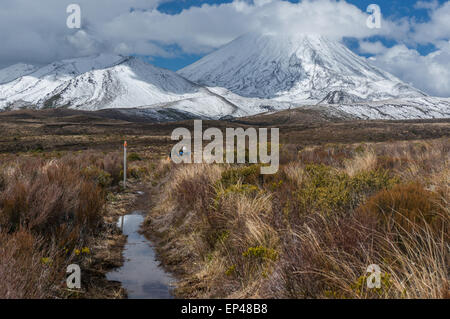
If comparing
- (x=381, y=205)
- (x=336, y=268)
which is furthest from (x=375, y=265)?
(x=381, y=205)

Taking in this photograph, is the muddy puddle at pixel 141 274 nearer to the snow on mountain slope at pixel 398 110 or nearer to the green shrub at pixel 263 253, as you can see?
the green shrub at pixel 263 253

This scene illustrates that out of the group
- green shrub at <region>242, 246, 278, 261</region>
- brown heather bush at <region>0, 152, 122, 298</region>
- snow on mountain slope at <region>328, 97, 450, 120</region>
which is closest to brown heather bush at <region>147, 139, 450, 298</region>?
green shrub at <region>242, 246, 278, 261</region>

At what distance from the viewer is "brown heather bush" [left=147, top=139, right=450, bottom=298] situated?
127 inches

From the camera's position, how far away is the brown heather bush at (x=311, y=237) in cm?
322

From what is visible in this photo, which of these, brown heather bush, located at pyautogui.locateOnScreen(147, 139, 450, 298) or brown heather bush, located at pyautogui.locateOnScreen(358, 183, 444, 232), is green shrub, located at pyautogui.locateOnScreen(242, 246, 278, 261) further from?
brown heather bush, located at pyautogui.locateOnScreen(358, 183, 444, 232)

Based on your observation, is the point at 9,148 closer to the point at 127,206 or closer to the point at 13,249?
the point at 127,206

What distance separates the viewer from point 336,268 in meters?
3.30

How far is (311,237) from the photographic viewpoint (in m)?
3.83

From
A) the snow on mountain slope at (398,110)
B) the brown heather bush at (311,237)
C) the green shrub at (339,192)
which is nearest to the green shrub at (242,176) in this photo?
the brown heather bush at (311,237)

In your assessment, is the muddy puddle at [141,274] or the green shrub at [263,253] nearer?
the green shrub at [263,253]

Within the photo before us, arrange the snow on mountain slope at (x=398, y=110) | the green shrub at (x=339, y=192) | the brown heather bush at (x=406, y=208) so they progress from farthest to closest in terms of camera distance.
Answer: the snow on mountain slope at (x=398, y=110), the green shrub at (x=339, y=192), the brown heather bush at (x=406, y=208)

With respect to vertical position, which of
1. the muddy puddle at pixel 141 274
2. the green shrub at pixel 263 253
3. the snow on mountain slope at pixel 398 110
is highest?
the snow on mountain slope at pixel 398 110

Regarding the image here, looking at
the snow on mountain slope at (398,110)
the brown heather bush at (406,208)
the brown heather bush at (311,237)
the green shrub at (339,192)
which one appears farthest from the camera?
the snow on mountain slope at (398,110)
